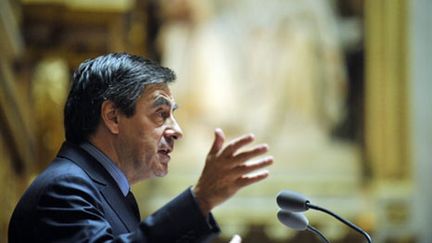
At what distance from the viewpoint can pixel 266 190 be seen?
314 inches

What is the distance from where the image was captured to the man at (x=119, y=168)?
2316 millimetres

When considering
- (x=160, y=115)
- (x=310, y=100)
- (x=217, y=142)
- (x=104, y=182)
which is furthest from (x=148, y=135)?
(x=310, y=100)

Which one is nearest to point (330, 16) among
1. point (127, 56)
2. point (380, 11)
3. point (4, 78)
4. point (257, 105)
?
point (380, 11)

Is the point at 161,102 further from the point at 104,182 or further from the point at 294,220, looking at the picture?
the point at 294,220

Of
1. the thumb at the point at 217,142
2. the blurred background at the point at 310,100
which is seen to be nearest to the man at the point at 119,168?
the thumb at the point at 217,142

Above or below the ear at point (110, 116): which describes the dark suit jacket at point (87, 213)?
below

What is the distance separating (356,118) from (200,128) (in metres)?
1.42

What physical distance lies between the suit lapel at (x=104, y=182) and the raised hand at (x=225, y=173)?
13.4 inches

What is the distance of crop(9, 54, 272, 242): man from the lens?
2316 mm

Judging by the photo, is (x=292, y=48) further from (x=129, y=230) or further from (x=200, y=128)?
(x=129, y=230)

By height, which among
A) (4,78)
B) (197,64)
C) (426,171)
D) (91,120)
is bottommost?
(426,171)

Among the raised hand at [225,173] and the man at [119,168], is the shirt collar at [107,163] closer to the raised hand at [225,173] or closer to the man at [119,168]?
the man at [119,168]

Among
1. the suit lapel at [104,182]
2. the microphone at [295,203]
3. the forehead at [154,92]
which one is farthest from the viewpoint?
the microphone at [295,203]

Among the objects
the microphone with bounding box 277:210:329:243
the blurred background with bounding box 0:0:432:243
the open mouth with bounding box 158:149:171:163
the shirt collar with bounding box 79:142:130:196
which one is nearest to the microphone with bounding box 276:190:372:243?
the microphone with bounding box 277:210:329:243
